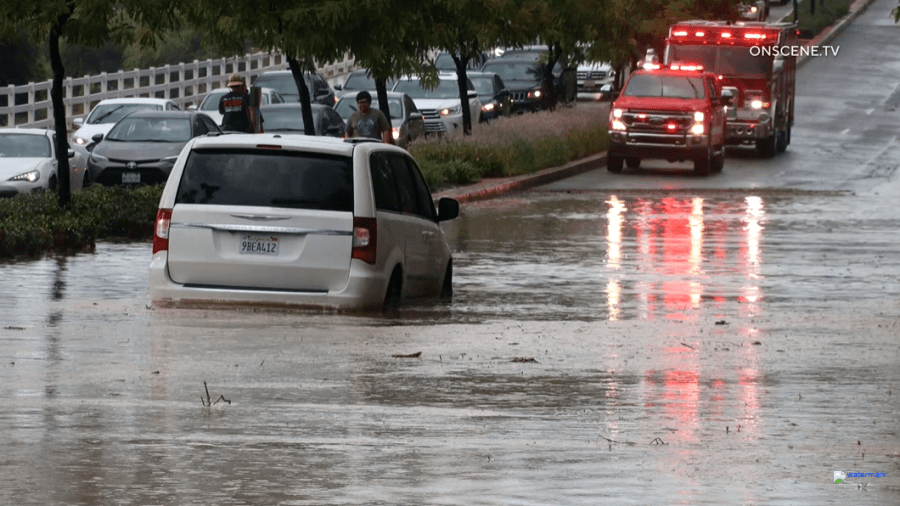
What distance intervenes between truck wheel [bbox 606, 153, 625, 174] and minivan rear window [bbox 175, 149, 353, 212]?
22.9 m

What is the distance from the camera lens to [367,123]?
24.2m

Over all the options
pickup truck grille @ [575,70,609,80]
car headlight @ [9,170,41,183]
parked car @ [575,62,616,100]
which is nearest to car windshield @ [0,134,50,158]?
car headlight @ [9,170,41,183]

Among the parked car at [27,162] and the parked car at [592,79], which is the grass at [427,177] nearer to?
the parked car at [27,162]

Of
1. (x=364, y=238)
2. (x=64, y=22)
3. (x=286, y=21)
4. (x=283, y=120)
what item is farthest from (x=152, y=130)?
(x=364, y=238)

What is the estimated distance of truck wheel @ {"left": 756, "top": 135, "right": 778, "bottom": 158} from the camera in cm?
3912

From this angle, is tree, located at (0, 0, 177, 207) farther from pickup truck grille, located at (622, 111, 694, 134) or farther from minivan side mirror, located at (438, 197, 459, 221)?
pickup truck grille, located at (622, 111, 694, 134)

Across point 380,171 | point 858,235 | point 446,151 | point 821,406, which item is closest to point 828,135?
point 446,151

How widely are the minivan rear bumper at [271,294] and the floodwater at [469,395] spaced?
0.14m

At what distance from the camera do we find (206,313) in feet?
41.5

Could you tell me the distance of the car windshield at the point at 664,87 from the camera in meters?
36.0

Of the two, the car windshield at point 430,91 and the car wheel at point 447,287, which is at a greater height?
the car wheel at point 447,287

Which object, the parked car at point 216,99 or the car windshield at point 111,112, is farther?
the parked car at point 216,99

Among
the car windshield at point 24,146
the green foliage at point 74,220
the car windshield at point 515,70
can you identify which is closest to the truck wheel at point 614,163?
the car windshield at point 24,146

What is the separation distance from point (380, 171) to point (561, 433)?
520cm
